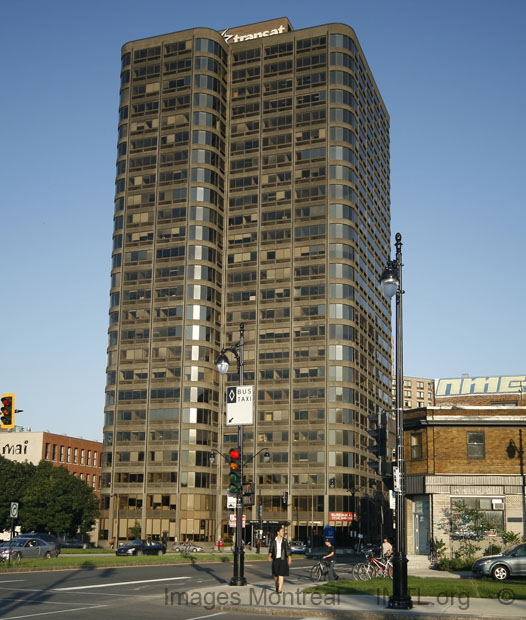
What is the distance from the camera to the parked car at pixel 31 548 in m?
46.3

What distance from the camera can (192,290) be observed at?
364 ft

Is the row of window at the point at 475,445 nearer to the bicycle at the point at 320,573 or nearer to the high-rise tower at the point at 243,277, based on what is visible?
the bicycle at the point at 320,573

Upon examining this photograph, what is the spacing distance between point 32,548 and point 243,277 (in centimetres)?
7033

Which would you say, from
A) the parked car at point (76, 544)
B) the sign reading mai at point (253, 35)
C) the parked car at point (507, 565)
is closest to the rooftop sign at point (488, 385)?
the parked car at point (76, 544)

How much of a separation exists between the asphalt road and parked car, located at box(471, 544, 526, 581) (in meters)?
9.71

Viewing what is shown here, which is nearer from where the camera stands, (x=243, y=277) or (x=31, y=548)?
(x=31, y=548)

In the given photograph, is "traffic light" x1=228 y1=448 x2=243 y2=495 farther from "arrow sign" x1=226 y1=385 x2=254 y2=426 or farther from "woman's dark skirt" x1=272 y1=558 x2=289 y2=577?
"woman's dark skirt" x1=272 y1=558 x2=289 y2=577

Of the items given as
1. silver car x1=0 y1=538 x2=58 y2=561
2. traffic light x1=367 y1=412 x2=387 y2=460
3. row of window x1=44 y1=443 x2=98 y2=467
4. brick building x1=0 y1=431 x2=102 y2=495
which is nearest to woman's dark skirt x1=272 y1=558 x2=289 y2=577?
traffic light x1=367 y1=412 x2=387 y2=460

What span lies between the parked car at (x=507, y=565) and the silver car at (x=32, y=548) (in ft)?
86.6

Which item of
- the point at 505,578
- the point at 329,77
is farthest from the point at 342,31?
the point at 505,578

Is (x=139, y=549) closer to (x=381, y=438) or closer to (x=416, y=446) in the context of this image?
(x=416, y=446)

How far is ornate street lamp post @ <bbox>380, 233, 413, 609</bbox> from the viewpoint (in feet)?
68.0

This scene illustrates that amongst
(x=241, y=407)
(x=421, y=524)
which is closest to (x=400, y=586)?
(x=241, y=407)

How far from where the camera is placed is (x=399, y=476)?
21.7m
